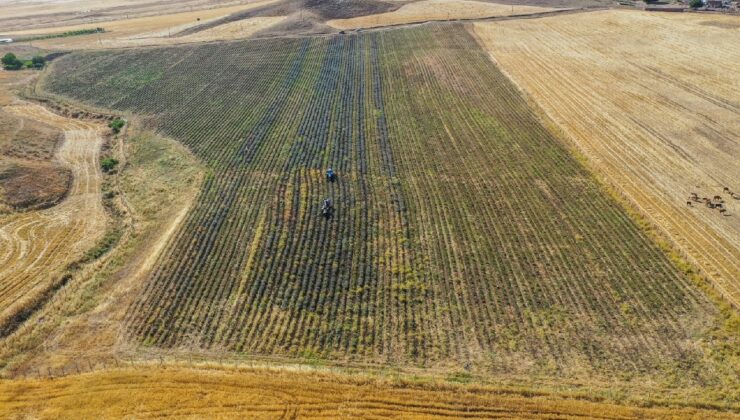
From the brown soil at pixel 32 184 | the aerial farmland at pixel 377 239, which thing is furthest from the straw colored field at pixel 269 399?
the brown soil at pixel 32 184

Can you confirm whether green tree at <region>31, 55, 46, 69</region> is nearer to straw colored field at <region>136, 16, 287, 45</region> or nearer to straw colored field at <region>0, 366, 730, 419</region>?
straw colored field at <region>136, 16, 287, 45</region>

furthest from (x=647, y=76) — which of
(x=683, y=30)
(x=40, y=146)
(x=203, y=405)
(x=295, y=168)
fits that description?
(x=40, y=146)

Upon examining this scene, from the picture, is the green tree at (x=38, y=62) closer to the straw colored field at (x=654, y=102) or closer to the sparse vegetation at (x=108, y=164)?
the sparse vegetation at (x=108, y=164)

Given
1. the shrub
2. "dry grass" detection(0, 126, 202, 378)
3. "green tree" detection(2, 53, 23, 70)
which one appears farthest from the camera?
"green tree" detection(2, 53, 23, 70)

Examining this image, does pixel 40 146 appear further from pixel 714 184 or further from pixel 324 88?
pixel 714 184

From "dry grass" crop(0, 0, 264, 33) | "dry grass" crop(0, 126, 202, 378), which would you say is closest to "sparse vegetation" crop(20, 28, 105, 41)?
"dry grass" crop(0, 0, 264, 33)

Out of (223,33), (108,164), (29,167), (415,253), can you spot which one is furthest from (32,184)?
(223,33)
